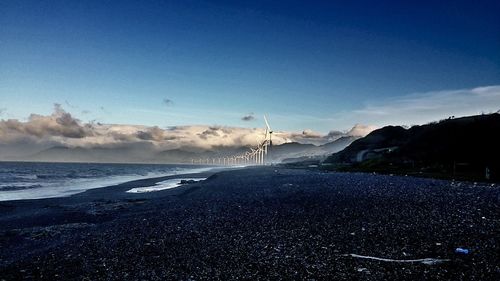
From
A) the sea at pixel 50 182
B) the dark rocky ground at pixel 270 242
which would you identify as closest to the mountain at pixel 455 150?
the dark rocky ground at pixel 270 242

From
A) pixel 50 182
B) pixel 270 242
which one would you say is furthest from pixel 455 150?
pixel 50 182

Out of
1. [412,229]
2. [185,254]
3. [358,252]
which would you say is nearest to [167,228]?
[185,254]

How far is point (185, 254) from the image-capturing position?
11148 mm

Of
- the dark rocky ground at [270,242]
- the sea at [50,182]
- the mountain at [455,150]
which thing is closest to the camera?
the dark rocky ground at [270,242]

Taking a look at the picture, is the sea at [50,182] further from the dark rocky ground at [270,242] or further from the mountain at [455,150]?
the mountain at [455,150]

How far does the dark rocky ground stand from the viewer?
29.6 feet

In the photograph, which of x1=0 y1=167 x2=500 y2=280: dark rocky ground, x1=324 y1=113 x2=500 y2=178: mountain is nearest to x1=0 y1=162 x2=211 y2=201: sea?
x1=0 y1=167 x2=500 y2=280: dark rocky ground

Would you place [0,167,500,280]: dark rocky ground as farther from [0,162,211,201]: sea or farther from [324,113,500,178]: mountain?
[324,113,500,178]: mountain

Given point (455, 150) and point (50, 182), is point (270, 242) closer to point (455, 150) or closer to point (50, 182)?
point (455, 150)

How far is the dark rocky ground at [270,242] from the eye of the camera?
9031 mm

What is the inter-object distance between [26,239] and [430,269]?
17.4 meters

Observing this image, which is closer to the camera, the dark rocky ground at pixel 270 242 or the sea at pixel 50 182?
the dark rocky ground at pixel 270 242

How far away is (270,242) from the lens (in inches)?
475

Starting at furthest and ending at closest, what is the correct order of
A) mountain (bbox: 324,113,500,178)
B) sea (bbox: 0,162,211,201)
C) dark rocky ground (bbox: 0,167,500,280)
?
1. mountain (bbox: 324,113,500,178)
2. sea (bbox: 0,162,211,201)
3. dark rocky ground (bbox: 0,167,500,280)
